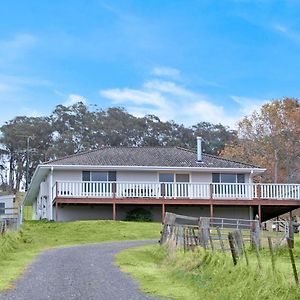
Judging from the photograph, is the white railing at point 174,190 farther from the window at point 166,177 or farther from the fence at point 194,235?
the fence at point 194,235

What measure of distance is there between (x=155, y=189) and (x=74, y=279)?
60.5 feet

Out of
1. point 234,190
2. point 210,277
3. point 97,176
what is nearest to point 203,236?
point 210,277

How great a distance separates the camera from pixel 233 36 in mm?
21562

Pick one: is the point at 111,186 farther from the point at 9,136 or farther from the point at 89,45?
the point at 9,136

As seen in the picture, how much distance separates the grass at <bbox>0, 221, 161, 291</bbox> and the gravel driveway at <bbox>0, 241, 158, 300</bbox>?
2.55 ft

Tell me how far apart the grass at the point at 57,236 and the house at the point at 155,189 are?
3.23 meters

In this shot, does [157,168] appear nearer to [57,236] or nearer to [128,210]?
[128,210]

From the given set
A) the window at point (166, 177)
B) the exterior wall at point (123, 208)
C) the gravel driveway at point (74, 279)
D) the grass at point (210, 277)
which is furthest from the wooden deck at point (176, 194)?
the grass at point (210, 277)

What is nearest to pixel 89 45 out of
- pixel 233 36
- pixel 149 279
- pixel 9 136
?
pixel 233 36

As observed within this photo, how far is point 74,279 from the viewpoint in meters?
12.3

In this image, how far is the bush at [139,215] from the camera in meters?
30.9

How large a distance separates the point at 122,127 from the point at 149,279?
63.9 m


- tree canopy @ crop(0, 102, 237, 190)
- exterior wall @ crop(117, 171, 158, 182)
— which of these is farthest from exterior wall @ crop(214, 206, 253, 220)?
tree canopy @ crop(0, 102, 237, 190)

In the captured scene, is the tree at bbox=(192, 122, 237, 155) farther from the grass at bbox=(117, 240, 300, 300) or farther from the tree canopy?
the grass at bbox=(117, 240, 300, 300)
